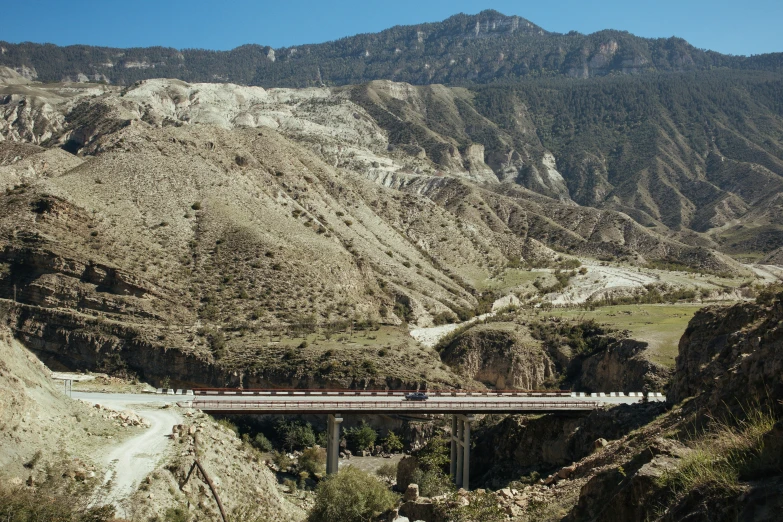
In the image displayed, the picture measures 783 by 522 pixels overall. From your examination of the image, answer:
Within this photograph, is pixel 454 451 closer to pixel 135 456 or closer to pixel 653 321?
pixel 135 456

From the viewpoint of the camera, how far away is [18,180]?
264 ft

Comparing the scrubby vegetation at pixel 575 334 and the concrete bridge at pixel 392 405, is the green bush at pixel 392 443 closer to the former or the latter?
the concrete bridge at pixel 392 405

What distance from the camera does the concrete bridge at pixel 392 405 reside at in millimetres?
39062

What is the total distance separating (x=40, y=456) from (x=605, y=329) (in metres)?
50.6

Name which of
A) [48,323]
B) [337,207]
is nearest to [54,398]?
[48,323]

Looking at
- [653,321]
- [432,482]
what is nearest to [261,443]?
[432,482]

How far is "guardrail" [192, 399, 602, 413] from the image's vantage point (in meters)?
38.0

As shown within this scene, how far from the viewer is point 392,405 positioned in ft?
136

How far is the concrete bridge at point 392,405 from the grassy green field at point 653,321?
34.6 ft

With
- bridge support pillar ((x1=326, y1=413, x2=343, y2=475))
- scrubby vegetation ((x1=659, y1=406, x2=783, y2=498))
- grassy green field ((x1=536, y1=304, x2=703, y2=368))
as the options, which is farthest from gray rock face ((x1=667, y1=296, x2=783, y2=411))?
bridge support pillar ((x1=326, y1=413, x2=343, y2=475))

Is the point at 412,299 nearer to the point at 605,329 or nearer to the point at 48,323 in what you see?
the point at 605,329

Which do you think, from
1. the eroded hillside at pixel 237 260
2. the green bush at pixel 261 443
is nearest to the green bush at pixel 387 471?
the green bush at pixel 261 443

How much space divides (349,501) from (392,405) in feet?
41.1

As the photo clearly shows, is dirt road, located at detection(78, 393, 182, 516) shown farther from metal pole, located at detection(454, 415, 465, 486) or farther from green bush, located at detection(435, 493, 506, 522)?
metal pole, located at detection(454, 415, 465, 486)
